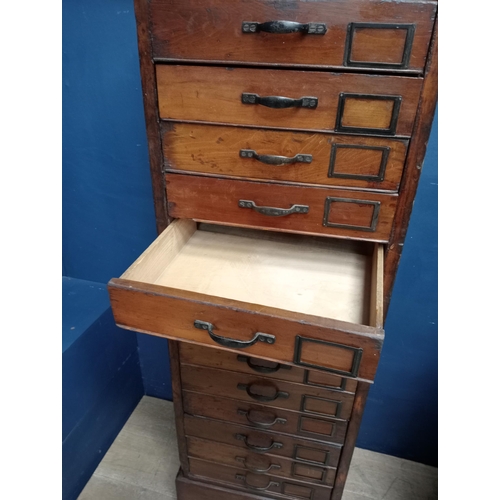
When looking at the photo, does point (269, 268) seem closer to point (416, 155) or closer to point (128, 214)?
point (416, 155)

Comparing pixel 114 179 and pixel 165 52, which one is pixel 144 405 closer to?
pixel 114 179

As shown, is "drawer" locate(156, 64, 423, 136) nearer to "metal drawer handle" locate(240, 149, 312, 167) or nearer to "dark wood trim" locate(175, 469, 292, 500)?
"metal drawer handle" locate(240, 149, 312, 167)

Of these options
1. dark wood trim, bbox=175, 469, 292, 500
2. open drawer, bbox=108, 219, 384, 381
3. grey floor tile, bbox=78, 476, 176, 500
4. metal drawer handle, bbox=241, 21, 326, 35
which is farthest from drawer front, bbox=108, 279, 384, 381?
grey floor tile, bbox=78, 476, 176, 500

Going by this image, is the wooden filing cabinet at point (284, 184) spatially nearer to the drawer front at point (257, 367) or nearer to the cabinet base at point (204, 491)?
the drawer front at point (257, 367)

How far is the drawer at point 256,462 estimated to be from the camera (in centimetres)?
117

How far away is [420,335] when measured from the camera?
1.38m

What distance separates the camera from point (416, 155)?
77cm

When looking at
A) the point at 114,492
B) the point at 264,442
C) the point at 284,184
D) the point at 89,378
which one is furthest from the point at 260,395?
the point at 114,492

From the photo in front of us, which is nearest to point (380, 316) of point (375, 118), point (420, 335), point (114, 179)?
point (375, 118)

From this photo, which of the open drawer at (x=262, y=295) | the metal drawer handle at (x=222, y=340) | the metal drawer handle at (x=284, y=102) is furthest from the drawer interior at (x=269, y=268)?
the metal drawer handle at (x=284, y=102)

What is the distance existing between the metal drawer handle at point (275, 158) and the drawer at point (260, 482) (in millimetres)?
929

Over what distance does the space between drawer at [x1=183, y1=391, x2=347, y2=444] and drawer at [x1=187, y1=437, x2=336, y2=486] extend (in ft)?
0.40

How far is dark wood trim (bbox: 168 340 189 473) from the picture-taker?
1083 mm
